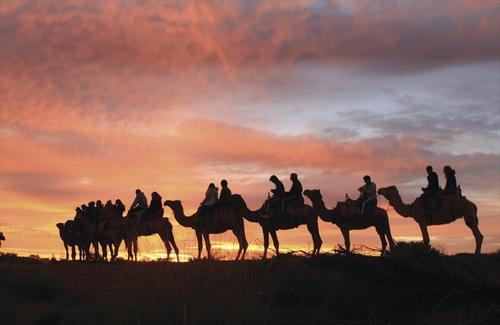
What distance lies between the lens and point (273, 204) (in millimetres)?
27656

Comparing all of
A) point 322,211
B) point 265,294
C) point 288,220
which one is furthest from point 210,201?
point 265,294

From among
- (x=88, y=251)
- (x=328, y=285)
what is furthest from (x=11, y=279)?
(x=88, y=251)

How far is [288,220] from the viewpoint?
91.8 ft

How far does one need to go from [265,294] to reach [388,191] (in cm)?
1725

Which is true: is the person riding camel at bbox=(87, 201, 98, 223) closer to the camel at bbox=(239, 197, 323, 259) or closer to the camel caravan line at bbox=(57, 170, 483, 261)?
the camel caravan line at bbox=(57, 170, 483, 261)

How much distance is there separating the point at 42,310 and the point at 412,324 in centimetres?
1086

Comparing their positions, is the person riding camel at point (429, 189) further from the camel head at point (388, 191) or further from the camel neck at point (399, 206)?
the camel head at point (388, 191)

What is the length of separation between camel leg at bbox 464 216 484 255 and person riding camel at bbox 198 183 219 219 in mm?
9182

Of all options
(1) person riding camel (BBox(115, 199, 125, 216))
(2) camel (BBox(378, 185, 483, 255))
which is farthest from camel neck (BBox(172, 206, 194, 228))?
(2) camel (BBox(378, 185, 483, 255))

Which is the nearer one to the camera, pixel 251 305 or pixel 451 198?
pixel 251 305

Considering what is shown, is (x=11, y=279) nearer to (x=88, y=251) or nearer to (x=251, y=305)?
(x=251, y=305)

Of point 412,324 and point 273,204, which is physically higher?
point 273,204

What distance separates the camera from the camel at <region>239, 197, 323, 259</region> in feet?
91.7

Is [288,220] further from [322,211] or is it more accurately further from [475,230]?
[475,230]
